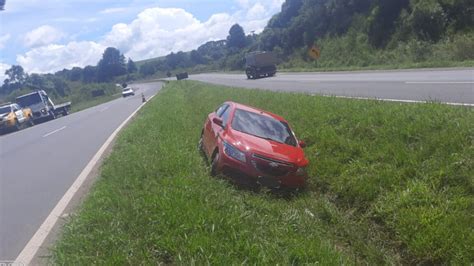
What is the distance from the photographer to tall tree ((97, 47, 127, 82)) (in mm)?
145125

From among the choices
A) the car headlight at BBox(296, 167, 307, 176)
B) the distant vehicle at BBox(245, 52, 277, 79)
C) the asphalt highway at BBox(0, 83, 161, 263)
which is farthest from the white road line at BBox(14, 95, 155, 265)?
the distant vehicle at BBox(245, 52, 277, 79)

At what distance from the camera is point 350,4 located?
5169 centimetres

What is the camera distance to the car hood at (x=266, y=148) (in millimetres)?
7742

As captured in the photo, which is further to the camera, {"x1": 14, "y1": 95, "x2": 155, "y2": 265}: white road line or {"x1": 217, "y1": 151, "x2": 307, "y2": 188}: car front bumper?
{"x1": 217, "y1": 151, "x2": 307, "y2": 188}: car front bumper

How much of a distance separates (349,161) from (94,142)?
8630 mm

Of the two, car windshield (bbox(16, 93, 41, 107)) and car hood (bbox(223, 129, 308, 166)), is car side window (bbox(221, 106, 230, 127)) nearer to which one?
car hood (bbox(223, 129, 308, 166))

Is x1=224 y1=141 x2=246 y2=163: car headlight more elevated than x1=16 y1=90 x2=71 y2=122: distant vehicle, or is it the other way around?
x1=224 y1=141 x2=246 y2=163: car headlight

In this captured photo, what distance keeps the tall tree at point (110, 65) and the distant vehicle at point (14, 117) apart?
11658cm

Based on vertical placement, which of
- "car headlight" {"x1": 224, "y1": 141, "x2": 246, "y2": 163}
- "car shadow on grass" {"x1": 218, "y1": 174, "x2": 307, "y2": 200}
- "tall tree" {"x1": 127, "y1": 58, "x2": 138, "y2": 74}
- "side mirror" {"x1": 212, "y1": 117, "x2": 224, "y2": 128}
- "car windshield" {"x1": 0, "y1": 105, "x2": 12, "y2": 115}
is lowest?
"tall tree" {"x1": 127, "y1": 58, "x2": 138, "y2": 74}

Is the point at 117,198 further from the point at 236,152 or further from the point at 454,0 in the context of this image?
the point at 454,0

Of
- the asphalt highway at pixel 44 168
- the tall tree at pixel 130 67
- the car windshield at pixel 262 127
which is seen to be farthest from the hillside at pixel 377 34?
the tall tree at pixel 130 67

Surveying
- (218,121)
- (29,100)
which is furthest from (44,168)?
(29,100)

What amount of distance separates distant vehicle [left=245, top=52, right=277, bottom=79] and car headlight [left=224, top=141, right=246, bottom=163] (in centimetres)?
3784

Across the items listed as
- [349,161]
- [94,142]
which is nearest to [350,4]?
[94,142]
